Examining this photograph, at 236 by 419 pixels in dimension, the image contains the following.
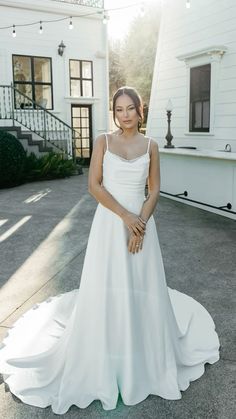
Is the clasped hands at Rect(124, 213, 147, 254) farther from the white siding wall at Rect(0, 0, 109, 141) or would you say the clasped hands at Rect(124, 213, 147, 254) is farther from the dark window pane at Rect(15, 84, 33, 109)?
the white siding wall at Rect(0, 0, 109, 141)

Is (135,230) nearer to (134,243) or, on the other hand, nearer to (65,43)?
(134,243)

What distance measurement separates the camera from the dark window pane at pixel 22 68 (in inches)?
534

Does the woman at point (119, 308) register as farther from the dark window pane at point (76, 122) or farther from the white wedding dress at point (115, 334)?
the dark window pane at point (76, 122)

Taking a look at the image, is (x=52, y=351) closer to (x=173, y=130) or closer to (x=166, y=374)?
(x=166, y=374)

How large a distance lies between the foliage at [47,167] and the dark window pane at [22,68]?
327 centimetres

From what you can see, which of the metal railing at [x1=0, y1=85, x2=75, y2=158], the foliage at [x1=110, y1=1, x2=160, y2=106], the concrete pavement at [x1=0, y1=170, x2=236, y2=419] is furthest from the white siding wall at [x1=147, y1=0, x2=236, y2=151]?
the foliage at [x1=110, y1=1, x2=160, y2=106]

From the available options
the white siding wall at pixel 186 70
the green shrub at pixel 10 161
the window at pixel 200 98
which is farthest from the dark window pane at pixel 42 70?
the window at pixel 200 98

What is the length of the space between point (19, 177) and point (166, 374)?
29.5ft

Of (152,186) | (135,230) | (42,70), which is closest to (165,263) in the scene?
(152,186)

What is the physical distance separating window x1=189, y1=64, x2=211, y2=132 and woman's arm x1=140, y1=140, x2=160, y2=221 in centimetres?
585

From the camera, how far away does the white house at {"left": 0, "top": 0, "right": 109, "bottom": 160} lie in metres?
13.2

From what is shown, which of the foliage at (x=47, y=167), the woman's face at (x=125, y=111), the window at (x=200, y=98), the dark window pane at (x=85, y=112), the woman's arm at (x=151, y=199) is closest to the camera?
the woman's face at (x=125, y=111)

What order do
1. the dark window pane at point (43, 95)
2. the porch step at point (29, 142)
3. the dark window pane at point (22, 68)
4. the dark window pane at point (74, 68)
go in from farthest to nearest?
the dark window pane at point (74, 68) → the dark window pane at point (43, 95) → the dark window pane at point (22, 68) → the porch step at point (29, 142)

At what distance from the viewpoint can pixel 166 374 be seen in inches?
97.7
